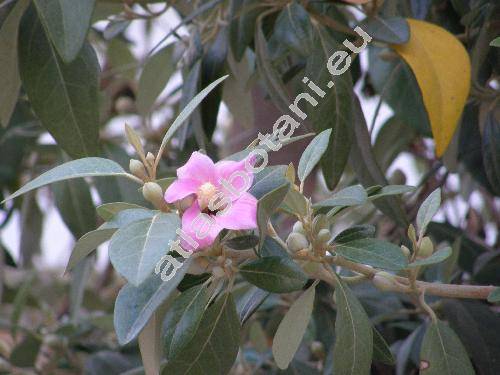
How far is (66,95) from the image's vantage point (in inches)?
34.0

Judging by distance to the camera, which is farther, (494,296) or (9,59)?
(9,59)

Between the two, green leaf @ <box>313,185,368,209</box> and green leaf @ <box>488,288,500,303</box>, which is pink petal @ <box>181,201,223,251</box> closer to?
green leaf @ <box>313,185,368,209</box>

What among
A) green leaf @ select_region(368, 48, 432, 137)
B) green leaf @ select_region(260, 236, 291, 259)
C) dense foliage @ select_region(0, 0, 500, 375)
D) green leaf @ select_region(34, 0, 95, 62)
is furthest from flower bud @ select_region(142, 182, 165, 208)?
green leaf @ select_region(368, 48, 432, 137)

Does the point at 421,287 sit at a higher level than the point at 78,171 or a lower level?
lower

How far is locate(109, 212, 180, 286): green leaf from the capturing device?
19.8 inches

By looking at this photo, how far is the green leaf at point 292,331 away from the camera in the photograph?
0.67 metres

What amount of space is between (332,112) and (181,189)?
0.33 m

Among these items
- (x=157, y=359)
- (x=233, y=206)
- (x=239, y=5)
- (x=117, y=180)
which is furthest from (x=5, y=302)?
(x=233, y=206)

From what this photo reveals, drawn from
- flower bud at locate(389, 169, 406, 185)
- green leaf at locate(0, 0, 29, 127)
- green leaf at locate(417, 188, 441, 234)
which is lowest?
flower bud at locate(389, 169, 406, 185)

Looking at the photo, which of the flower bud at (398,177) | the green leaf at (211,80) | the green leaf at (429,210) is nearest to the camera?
the green leaf at (429,210)

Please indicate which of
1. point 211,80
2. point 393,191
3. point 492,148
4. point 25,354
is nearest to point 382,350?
point 393,191

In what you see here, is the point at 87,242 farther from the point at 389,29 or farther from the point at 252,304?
the point at 389,29

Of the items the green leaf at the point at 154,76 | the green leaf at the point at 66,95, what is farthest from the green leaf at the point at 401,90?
the green leaf at the point at 66,95

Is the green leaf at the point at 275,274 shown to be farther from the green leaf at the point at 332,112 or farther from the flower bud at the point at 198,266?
the green leaf at the point at 332,112
